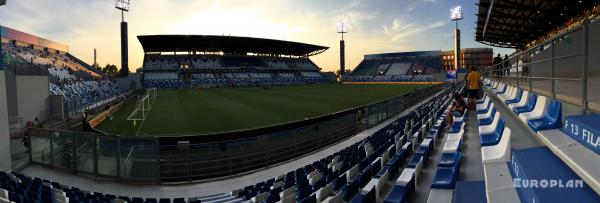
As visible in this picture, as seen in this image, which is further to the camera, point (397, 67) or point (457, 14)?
point (397, 67)

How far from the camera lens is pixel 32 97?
1931 cm

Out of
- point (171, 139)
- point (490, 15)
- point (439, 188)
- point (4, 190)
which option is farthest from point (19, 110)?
point (490, 15)

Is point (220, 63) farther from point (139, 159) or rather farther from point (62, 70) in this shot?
point (139, 159)

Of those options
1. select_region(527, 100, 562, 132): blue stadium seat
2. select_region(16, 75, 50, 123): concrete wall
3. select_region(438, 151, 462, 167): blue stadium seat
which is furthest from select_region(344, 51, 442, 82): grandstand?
select_region(527, 100, 562, 132): blue stadium seat

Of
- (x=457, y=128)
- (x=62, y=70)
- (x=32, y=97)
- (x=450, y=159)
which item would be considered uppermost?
(x=62, y=70)

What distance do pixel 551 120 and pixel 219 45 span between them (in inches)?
2896

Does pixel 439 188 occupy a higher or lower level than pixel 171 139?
higher

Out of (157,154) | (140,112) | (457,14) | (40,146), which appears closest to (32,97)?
(140,112)

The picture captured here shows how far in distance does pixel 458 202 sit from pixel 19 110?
73.0 ft

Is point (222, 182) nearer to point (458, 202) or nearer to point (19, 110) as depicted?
point (458, 202)

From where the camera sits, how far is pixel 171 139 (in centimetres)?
1348

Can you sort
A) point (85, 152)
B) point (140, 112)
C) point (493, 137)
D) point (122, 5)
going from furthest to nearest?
point (122, 5) < point (140, 112) < point (85, 152) < point (493, 137)

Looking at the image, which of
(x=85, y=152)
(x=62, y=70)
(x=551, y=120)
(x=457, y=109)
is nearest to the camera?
(x=551, y=120)

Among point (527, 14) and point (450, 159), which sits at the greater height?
point (527, 14)
